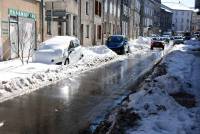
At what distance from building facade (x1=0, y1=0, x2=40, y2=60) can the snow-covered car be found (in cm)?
266

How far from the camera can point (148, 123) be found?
822cm

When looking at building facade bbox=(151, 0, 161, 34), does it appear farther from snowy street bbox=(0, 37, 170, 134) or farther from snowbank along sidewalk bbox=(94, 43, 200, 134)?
snowbank along sidewalk bbox=(94, 43, 200, 134)

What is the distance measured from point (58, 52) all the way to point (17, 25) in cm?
545

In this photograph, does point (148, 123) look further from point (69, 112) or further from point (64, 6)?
point (64, 6)

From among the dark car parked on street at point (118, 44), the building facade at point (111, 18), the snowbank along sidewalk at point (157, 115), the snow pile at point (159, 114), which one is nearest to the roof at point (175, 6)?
the building facade at point (111, 18)

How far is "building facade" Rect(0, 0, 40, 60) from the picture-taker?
2425cm

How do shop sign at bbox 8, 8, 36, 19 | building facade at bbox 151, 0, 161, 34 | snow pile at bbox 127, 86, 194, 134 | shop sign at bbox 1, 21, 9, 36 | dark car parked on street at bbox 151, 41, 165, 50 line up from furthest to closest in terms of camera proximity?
building facade at bbox 151, 0, 161, 34 < dark car parked on street at bbox 151, 41, 165, 50 < shop sign at bbox 8, 8, 36, 19 < shop sign at bbox 1, 21, 9, 36 < snow pile at bbox 127, 86, 194, 134

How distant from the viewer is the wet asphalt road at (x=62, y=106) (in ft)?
30.4

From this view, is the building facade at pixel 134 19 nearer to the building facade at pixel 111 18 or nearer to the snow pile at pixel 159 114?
the building facade at pixel 111 18

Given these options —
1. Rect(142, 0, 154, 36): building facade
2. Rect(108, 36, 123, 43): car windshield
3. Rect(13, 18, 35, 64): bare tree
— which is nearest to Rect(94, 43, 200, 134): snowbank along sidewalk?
Rect(13, 18, 35, 64): bare tree

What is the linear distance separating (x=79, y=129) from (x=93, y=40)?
36583mm

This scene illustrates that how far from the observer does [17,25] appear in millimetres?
26266

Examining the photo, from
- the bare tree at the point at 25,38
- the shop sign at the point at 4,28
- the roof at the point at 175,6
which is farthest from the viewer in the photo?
the roof at the point at 175,6

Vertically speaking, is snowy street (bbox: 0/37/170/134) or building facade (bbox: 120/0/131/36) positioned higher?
building facade (bbox: 120/0/131/36)
